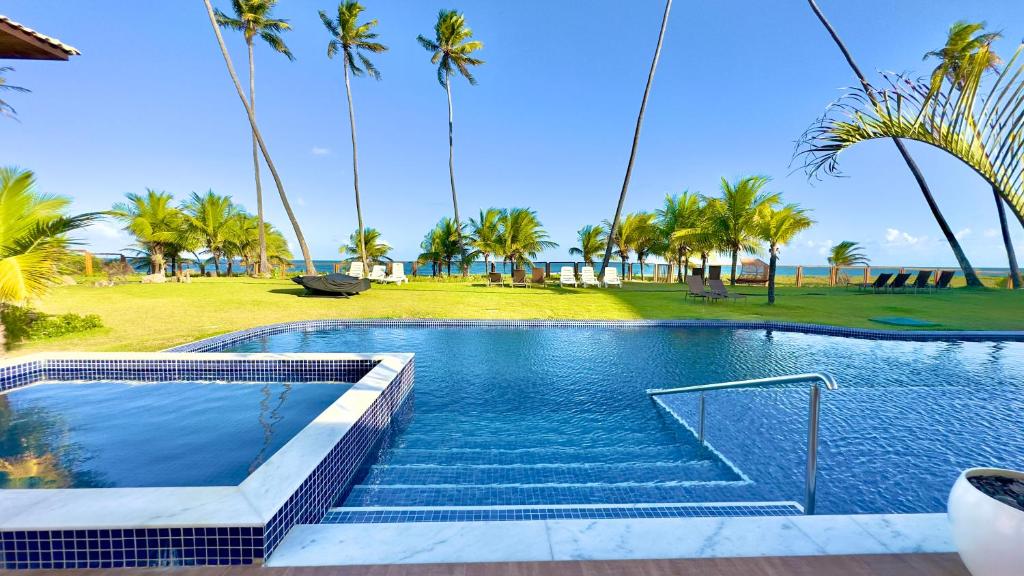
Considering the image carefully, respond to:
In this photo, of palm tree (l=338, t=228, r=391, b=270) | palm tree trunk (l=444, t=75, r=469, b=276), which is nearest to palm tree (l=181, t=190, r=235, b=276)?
palm tree (l=338, t=228, r=391, b=270)

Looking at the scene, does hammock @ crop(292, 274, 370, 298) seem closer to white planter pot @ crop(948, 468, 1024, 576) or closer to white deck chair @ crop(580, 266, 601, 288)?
white deck chair @ crop(580, 266, 601, 288)

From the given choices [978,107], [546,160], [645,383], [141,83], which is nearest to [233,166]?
[141,83]

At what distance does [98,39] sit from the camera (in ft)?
44.2

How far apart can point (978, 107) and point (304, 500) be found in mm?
3993

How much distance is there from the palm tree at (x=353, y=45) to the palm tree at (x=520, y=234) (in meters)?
7.22

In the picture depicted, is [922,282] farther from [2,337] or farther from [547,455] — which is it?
[2,337]

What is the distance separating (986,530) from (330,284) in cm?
1357

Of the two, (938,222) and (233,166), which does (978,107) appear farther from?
(233,166)

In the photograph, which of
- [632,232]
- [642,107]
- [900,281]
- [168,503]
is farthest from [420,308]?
[900,281]

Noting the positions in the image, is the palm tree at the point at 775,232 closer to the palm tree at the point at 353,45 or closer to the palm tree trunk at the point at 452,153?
the palm tree trunk at the point at 452,153

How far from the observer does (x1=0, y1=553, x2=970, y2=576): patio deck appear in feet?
5.41

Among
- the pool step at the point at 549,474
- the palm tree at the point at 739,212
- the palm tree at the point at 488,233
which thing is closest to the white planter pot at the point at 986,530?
the pool step at the point at 549,474

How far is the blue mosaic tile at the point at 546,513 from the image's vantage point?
2.41 metres

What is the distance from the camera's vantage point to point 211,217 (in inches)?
829
